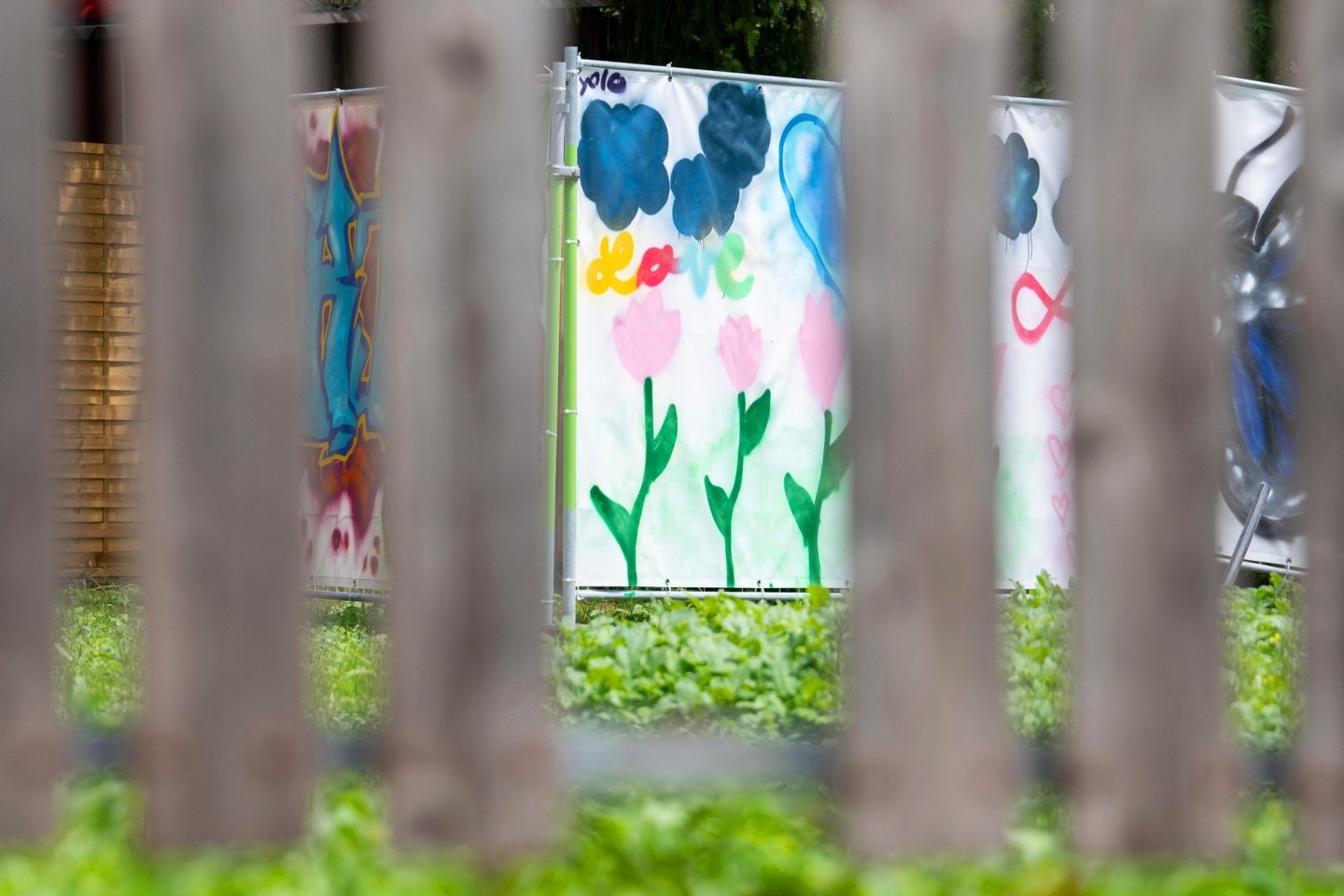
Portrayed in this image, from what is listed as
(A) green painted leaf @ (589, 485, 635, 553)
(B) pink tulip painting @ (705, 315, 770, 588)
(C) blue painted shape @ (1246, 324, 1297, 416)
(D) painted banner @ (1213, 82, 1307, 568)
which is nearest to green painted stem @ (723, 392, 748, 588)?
(B) pink tulip painting @ (705, 315, 770, 588)

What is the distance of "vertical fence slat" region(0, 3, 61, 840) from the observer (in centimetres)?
212

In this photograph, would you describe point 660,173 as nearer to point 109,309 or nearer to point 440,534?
point 109,309

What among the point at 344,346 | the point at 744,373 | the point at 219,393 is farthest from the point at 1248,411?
the point at 219,393

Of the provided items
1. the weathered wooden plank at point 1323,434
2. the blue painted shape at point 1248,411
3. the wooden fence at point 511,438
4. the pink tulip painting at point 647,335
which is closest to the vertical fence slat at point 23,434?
the wooden fence at point 511,438

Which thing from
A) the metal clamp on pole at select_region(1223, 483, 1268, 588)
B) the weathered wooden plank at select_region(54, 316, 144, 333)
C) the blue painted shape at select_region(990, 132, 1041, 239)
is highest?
the blue painted shape at select_region(990, 132, 1041, 239)

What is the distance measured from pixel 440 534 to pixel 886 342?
604mm

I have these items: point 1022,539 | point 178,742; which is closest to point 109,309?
point 1022,539

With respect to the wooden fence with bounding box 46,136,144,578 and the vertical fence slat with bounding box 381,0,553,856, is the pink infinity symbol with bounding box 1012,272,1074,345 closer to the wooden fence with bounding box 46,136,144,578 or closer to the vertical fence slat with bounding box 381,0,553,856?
the wooden fence with bounding box 46,136,144,578

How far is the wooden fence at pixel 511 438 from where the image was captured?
6.73 feet

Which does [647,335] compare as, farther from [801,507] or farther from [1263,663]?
[1263,663]

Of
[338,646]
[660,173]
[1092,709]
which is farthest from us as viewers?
[660,173]

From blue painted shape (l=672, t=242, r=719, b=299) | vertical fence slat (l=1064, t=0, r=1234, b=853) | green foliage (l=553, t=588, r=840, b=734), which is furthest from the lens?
blue painted shape (l=672, t=242, r=719, b=299)

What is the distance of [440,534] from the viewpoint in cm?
206

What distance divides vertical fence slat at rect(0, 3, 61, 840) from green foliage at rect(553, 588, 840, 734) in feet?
8.48
